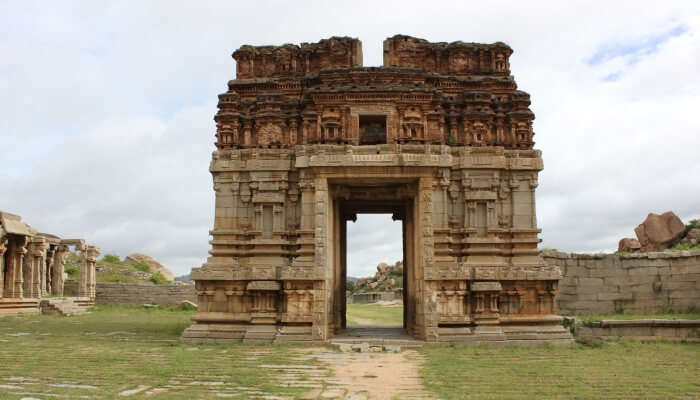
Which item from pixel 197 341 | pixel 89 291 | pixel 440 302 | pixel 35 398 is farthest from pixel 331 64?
pixel 89 291

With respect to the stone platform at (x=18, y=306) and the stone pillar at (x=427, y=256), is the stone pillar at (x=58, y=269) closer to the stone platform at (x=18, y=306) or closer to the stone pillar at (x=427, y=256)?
the stone platform at (x=18, y=306)

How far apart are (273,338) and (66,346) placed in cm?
555

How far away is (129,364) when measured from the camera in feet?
40.2

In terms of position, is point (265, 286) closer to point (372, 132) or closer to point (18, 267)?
point (372, 132)

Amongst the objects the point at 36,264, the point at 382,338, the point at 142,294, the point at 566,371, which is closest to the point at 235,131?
the point at 382,338

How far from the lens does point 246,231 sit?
18.0 m

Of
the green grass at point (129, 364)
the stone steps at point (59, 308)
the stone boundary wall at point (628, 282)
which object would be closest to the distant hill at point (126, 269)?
the stone steps at point (59, 308)

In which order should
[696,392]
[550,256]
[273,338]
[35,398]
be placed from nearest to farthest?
[35,398] → [696,392] → [273,338] → [550,256]

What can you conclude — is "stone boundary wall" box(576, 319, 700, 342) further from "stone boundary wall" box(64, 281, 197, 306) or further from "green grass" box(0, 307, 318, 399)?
"stone boundary wall" box(64, 281, 197, 306)

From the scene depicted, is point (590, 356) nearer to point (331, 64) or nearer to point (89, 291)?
point (331, 64)

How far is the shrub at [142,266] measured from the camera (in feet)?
194

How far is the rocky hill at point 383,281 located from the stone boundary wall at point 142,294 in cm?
1795

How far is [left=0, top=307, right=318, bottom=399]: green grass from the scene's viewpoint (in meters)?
9.73

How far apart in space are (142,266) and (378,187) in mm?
47490
